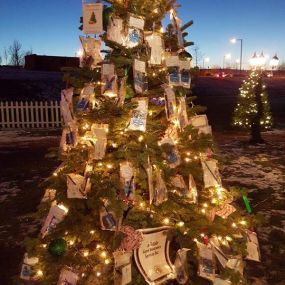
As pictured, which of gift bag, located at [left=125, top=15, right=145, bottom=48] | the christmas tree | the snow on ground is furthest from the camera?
the snow on ground

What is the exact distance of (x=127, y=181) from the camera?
9.75 feet

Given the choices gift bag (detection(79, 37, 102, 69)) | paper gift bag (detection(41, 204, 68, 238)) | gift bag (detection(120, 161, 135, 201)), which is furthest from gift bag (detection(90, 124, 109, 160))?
gift bag (detection(79, 37, 102, 69))

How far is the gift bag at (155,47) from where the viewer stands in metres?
3.30

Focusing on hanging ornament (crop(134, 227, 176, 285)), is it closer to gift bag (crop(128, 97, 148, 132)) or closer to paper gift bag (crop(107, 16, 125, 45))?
gift bag (crop(128, 97, 148, 132))

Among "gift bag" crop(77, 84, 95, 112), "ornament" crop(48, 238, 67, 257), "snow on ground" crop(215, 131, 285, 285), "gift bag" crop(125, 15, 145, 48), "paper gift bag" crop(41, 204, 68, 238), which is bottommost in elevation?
"snow on ground" crop(215, 131, 285, 285)

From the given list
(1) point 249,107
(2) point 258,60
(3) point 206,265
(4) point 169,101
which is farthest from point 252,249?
(1) point 249,107

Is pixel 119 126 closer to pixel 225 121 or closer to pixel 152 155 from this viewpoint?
pixel 152 155

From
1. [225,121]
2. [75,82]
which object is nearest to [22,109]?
[225,121]

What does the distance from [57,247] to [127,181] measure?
0.82 metres

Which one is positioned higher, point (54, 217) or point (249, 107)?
→ point (249, 107)

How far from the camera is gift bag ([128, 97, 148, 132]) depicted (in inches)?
121

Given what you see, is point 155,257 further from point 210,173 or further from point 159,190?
point 210,173

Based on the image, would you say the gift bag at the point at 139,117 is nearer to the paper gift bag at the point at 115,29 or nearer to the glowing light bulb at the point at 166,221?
the paper gift bag at the point at 115,29

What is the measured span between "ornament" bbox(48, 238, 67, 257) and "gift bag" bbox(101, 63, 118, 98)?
1346 mm
